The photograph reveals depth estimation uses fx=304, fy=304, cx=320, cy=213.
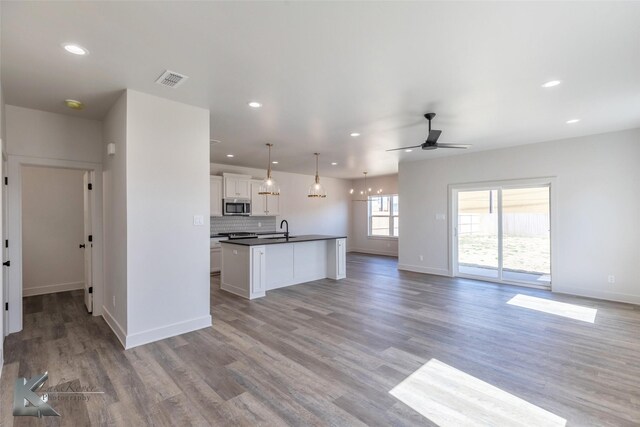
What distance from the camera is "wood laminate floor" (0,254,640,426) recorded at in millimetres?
2170

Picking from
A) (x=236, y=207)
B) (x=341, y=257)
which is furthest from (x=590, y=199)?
(x=236, y=207)

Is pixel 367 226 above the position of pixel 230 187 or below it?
below

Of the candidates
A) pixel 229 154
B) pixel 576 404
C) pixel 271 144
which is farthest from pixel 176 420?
pixel 229 154

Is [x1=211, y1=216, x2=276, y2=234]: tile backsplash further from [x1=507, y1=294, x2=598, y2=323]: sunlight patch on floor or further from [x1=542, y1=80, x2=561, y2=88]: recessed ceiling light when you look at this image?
[x1=542, y1=80, x2=561, y2=88]: recessed ceiling light

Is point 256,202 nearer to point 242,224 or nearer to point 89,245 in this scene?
point 242,224

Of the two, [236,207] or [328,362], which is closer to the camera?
[328,362]

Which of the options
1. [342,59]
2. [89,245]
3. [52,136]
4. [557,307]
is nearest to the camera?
[342,59]

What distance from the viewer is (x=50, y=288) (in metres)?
5.47

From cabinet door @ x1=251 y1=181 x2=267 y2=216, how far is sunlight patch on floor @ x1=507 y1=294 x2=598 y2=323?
600cm

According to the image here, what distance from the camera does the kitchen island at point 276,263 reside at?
5090mm

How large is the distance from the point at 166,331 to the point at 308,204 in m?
6.91

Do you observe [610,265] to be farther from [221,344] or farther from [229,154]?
[229,154]

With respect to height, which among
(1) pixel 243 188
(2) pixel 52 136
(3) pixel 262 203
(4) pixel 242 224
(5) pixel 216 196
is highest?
(2) pixel 52 136

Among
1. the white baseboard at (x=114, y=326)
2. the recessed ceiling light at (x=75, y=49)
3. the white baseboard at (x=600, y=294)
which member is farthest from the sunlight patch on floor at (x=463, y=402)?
the white baseboard at (x=600, y=294)
